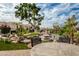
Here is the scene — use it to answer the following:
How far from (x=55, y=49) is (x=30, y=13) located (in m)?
0.31

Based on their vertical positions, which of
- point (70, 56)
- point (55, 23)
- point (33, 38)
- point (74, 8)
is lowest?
point (70, 56)

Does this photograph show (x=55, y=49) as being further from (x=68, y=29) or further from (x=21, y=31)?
(x=21, y=31)

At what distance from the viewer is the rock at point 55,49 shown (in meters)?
1.46

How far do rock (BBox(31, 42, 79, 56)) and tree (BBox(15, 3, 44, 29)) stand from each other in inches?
6.2


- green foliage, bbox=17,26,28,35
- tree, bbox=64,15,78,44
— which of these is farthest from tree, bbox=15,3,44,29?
tree, bbox=64,15,78,44

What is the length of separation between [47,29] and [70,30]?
17 centimetres

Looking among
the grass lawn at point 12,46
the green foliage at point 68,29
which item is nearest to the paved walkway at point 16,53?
the grass lawn at point 12,46

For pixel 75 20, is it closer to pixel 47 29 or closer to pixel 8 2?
pixel 47 29

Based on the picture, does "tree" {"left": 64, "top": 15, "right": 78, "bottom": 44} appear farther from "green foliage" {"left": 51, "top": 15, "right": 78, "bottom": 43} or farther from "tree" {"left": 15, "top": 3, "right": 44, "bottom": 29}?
"tree" {"left": 15, "top": 3, "right": 44, "bottom": 29}

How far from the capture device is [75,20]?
148cm

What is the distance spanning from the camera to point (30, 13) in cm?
150

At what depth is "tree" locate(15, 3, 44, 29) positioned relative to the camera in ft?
4.86

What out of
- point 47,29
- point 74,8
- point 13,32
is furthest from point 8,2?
point 74,8

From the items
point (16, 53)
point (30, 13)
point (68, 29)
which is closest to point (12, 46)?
point (16, 53)
